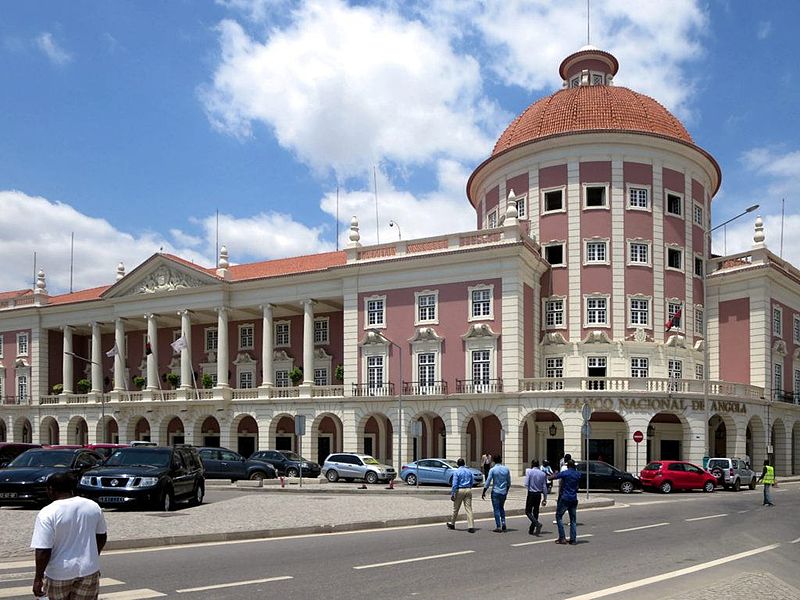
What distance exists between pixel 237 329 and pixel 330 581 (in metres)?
46.7

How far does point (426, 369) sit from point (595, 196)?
13.6 meters

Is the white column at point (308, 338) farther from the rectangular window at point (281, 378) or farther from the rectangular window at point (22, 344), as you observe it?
the rectangular window at point (22, 344)

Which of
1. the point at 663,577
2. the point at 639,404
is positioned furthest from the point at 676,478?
the point at 663,577

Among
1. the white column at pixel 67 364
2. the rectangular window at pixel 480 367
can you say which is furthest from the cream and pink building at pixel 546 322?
the white column at pixel 67 364

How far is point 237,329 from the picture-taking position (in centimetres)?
5644

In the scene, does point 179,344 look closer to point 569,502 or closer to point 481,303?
point 481,303

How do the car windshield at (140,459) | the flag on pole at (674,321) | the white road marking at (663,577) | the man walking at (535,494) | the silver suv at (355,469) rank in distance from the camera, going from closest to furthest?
the white road marking at (663,577) < the man walking at (535,494) < the car windshield at (140,459) < the silver suv at (355,469) < the flag on pole at (674,321)

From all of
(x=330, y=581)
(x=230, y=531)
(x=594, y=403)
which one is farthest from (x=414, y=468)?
(x=330, y=581)

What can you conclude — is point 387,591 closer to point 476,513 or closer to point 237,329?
point 476,513

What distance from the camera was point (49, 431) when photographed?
62312 millimetres

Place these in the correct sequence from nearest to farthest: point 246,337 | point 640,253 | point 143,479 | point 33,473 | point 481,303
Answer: point 143,479, point 33,473, point 481,303, point 640,253, point 246,337

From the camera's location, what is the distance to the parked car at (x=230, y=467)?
36.8 metres

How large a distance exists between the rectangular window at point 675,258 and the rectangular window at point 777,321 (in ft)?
19.2

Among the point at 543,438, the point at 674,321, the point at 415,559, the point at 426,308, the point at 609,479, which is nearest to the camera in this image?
the point at 415,559
